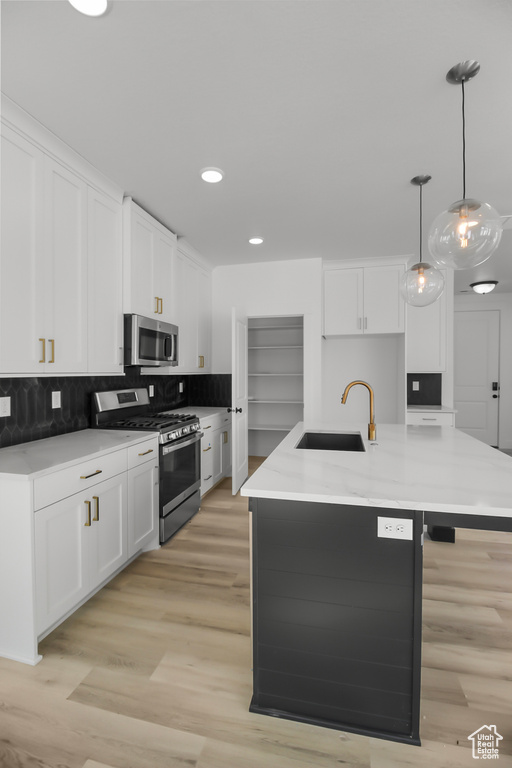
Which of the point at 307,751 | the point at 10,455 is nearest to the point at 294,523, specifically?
the point at 307,751

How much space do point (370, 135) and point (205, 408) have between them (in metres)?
3.27

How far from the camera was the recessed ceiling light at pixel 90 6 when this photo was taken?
1.34 meters

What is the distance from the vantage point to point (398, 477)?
1.58 metres

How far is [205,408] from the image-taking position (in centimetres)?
471

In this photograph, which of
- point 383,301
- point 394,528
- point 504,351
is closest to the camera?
point 394,528

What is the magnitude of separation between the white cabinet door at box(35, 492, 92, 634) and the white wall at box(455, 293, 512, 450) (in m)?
6.50

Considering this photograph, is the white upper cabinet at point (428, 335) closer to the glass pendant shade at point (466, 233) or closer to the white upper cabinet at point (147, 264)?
the white upper cabinet at point (147, 264)

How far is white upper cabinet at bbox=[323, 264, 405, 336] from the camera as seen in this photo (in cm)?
453

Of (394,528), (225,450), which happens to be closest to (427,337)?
(225,450)

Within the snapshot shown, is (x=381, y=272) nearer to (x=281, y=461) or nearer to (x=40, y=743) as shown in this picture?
(x=281, y=461)

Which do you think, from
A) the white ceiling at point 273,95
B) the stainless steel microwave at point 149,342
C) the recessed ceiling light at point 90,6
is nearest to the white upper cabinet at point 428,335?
the white ceiling at point 273,95

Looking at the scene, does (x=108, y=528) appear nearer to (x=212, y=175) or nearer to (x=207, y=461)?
(x=207, y=461)
